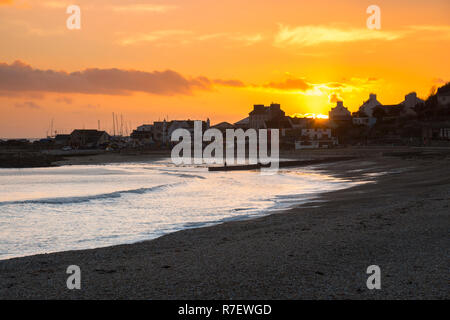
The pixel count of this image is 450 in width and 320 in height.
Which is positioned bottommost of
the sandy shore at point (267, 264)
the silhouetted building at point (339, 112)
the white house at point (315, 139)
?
the sandy shore at point (267, 264)

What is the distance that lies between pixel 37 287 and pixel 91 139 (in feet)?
497

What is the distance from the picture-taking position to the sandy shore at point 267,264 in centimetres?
786

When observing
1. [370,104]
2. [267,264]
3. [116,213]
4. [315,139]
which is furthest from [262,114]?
[267,264]

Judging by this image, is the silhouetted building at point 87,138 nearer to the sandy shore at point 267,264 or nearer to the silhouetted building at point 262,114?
the silhouetted building at point 262,114

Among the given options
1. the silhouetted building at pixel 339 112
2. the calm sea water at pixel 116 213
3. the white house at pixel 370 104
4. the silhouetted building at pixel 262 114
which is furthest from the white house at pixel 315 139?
the calm sea water at pixel 116 213

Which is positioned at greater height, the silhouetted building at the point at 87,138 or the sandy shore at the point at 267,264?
the silhouetted building at the point at 87,138

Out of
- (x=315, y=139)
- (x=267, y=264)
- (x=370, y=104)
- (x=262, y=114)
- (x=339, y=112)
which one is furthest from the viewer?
(x=262, y=114)

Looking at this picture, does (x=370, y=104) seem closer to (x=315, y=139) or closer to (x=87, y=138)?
(x=315, y=139)

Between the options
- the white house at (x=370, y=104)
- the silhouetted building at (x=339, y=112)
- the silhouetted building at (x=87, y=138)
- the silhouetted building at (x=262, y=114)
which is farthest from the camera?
the silhouetted building at (x=87, y=138)

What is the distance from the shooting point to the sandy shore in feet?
25.8

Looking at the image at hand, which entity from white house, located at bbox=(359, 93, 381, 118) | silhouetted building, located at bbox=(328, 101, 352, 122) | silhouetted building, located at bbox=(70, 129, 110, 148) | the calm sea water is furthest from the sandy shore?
silhouetted building, located at bbox=(70, 129, 110, 148)

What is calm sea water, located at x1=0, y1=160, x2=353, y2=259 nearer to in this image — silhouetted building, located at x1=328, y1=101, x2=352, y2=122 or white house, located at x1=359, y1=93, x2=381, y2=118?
white house, located at x1=359, y1=93, x2=381, y2=118

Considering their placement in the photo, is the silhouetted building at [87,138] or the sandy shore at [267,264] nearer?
the sandy shore at [267,264]

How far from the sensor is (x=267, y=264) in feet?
31.0
